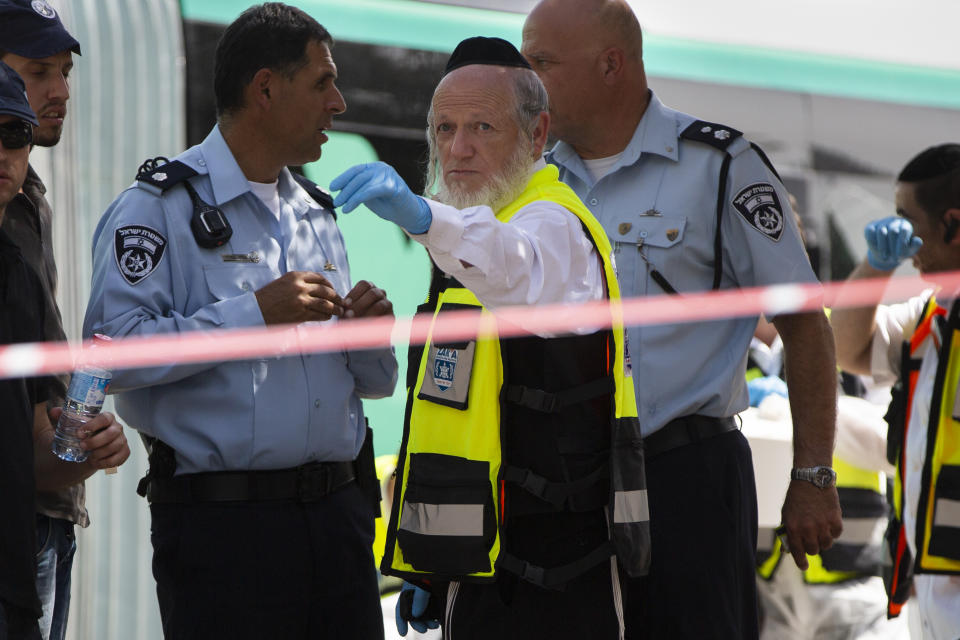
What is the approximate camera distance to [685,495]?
2.52m

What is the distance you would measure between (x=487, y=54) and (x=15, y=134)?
0.90 metres

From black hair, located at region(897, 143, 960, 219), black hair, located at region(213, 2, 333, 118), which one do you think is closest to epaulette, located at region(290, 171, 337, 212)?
black hair, located at region(213, 2, 333, 118)

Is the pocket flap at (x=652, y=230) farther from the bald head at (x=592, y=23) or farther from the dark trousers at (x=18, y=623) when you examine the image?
the dark trousers at (x=18, y=623)

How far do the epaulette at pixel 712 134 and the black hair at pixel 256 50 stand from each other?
0.97m

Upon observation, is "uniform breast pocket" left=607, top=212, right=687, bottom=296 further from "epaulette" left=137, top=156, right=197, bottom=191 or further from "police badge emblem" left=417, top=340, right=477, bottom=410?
"epaulette" left=137, top=156, right=197, bottom=191

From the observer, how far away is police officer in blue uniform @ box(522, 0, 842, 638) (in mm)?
2504

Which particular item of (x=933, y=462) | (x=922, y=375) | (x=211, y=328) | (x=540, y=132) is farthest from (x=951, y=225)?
(x=211, y=328)

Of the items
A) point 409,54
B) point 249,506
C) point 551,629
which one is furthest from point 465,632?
point 409,54

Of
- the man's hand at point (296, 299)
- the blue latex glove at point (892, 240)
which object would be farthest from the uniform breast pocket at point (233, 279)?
the blue latex glove at point (892, 240)

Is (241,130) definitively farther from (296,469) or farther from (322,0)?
(322,0)

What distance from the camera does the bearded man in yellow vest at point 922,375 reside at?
3227mm

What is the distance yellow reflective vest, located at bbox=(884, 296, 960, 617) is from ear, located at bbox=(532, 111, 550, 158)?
1791 millimetres

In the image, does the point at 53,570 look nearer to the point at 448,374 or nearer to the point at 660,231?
the point at 448,374

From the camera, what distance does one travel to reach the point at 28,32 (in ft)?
8.22
